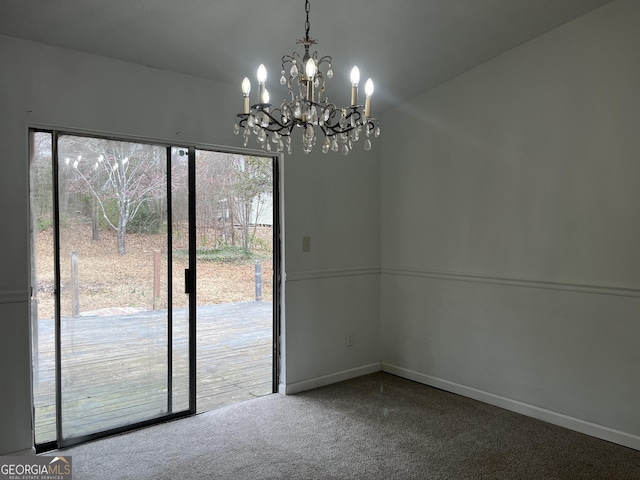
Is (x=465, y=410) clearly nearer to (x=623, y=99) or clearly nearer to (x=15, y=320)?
(x=623, y=99)

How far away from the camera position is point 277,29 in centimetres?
283

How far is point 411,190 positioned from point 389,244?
541mm

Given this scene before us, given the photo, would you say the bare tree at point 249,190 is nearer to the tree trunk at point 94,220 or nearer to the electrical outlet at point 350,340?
the tree trunk at point 94,220

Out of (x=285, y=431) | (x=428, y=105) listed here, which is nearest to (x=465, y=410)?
(x=285, y=431)

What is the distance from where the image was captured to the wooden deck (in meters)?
2.90

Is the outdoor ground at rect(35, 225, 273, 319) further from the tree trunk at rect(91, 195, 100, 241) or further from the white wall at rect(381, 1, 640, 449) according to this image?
the white wall at rect(381, 1, 640, 449)

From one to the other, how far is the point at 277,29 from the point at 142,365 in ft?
7.70

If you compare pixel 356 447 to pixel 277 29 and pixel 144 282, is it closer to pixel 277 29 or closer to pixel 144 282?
pixel 144 282

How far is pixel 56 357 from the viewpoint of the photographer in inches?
112

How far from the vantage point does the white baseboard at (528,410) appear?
2875mm

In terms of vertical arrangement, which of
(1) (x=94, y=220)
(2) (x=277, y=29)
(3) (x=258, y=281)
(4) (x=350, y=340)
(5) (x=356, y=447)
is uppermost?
(2) (x=277, y=29)

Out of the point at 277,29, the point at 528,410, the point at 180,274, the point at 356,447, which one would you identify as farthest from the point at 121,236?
the point at 528,410
